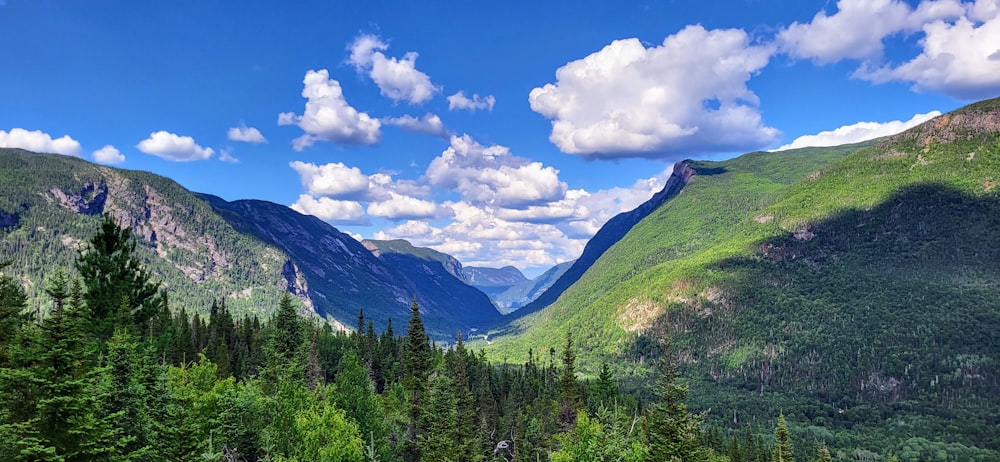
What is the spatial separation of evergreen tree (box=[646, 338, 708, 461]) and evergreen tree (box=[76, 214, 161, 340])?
4460 centimetres

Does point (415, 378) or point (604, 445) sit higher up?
point (415, 378)

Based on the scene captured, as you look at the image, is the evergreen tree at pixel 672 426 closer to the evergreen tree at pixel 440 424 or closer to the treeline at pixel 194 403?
the treeline at pixel 194 403

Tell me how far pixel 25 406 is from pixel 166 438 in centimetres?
705

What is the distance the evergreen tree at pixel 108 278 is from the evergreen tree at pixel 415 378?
26.2m

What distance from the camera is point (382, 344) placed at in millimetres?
133875

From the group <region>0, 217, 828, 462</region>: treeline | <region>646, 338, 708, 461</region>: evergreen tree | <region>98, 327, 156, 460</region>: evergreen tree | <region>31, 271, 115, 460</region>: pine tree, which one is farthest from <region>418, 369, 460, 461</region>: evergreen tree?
<region>31, 271, 115, 460</region>: pine tree

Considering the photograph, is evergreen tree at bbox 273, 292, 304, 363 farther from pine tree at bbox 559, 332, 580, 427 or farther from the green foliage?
pine tree at bbox 559, 332, 580, 427

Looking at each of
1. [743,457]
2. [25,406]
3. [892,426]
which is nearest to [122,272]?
[25,406]

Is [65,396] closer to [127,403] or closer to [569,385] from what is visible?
[127,403]

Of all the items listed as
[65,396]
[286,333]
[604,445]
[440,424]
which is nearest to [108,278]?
[286,333]

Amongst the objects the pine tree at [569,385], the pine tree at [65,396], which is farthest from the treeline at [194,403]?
the pine tree at [569,385]

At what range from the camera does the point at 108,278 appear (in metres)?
47.7

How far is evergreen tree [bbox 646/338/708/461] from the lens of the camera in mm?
38188

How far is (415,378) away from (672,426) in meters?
27.5
